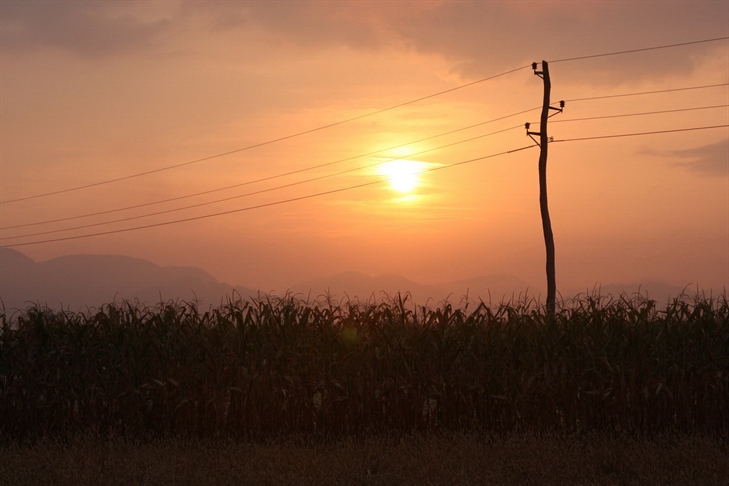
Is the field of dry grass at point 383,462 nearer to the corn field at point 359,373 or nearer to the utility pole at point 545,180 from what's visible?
the corn field at point 359,373

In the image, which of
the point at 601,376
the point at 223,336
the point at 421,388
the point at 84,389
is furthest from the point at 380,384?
the point at 84,389

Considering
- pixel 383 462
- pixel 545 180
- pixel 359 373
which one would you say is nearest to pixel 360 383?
pixel 359 373

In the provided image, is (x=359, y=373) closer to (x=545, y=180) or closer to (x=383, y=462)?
(x=383, y=462)

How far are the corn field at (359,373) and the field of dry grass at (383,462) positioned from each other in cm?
56

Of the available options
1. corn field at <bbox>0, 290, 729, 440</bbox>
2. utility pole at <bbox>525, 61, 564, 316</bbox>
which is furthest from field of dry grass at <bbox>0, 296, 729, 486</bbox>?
utility pole at <bbox>525, 61, 564, 316</bbox>

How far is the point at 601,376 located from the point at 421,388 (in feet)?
10.4

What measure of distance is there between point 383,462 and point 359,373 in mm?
2289

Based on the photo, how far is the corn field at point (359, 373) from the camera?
42.3 ft

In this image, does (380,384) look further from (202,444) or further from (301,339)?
(202,444)

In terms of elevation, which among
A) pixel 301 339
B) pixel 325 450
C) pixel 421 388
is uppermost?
pixel 301 339

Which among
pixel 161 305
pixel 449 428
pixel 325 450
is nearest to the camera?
pixel 325 450

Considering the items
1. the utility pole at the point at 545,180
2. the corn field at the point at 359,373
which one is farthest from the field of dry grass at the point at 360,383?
the utility pole at the point at 545,180

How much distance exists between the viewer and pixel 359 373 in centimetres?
1304

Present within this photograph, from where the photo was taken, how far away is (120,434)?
13.0 metres
